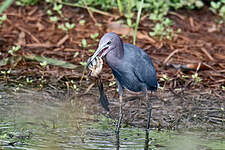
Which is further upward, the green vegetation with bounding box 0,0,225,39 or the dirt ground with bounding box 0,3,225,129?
the green vegetation with bounding box 0,0,225,39

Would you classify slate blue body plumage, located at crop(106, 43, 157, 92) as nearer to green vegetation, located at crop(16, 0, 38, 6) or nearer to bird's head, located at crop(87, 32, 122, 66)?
bird's head, located at crop(87, 32, 122, 66)

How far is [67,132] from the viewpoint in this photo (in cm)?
449

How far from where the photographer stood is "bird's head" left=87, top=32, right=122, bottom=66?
14.2 feet

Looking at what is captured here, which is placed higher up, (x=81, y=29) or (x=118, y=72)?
(x=81, y=29)

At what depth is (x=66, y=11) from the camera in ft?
25.5

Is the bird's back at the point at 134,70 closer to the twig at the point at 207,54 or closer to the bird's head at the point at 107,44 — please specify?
the bird's head at the point at 107,44

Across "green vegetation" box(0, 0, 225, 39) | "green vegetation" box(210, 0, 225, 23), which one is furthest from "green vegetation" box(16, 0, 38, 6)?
"green vegetation" box(210, 0, 225, 23)

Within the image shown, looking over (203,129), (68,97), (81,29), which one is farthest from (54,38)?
(203,129)

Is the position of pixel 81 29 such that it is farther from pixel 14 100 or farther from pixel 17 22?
pixel 14 100

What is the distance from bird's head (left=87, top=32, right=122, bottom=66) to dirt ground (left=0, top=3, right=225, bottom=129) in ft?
3.07

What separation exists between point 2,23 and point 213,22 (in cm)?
342

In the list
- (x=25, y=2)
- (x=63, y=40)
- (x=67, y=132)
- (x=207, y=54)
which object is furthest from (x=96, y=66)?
(x=25, y=2)

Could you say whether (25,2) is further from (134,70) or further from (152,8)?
(134,70)

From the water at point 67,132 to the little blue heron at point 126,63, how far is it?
23 cm
